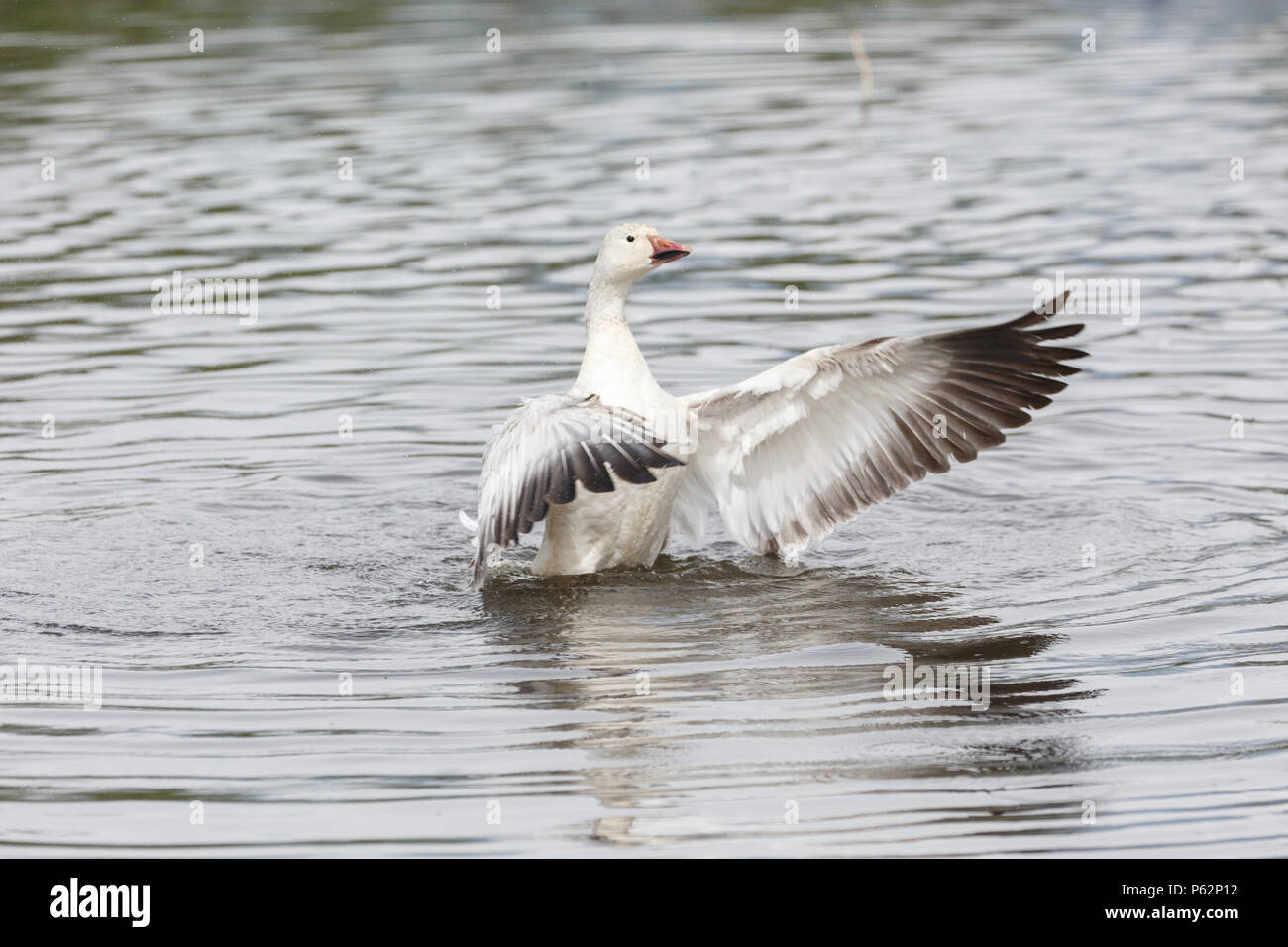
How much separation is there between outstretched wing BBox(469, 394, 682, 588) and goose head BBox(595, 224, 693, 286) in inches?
33.6

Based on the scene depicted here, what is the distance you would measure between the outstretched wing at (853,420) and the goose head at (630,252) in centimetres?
70

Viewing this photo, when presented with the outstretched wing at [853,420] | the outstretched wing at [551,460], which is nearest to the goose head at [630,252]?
the outstretched wing at [853,420]

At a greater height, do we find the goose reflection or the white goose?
the white goose

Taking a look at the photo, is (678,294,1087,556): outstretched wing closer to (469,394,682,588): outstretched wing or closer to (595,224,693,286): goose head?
(595,224,693,286): goose head

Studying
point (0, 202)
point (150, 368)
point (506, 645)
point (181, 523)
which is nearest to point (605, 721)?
point (506, 645)

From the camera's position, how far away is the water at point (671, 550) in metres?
6.61

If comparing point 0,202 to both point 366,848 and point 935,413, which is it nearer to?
point 935,413

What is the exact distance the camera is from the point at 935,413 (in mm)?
9250

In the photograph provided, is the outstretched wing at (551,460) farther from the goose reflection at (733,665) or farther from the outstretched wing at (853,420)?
the outstretched wing at (853,420)

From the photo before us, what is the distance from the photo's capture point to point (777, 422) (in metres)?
9.32

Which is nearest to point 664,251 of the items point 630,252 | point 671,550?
point 630,252

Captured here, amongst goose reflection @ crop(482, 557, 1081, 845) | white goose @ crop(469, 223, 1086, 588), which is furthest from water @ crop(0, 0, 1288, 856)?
white goose @ crop(469, 223, 1086, 588)

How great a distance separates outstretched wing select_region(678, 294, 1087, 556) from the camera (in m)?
8.95

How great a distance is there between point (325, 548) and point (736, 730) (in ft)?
11.1
